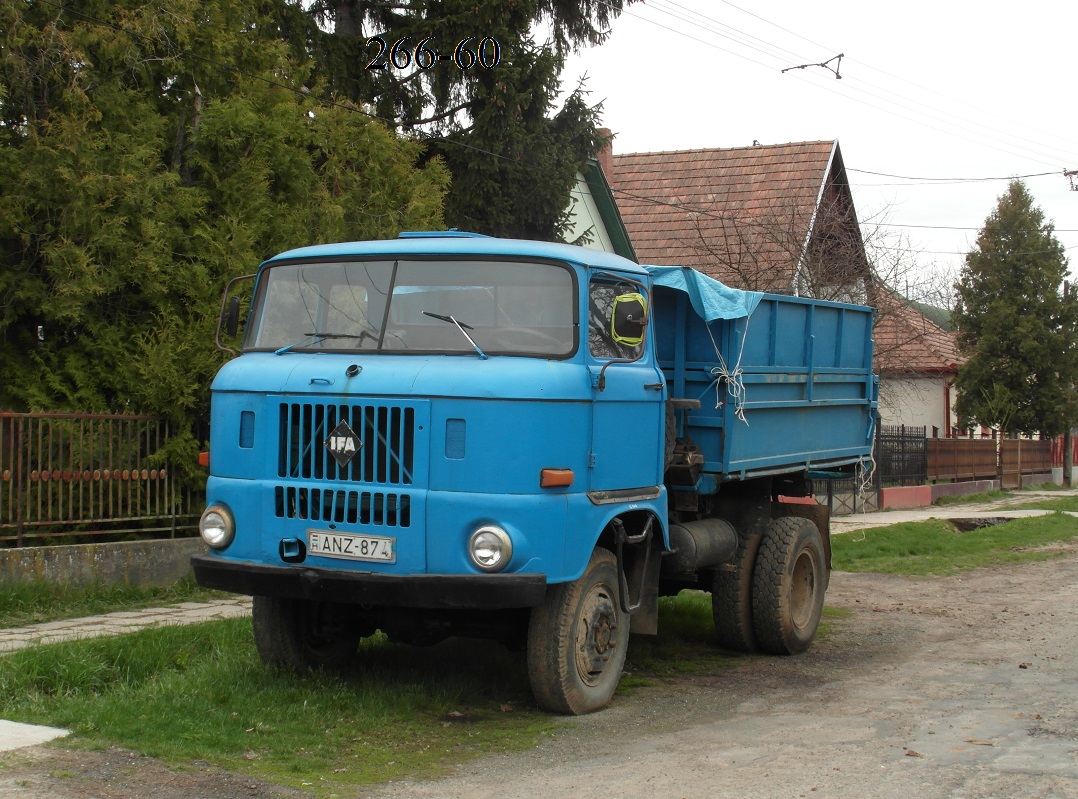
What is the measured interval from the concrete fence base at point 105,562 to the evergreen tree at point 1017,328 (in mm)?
27007

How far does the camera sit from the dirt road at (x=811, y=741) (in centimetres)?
551

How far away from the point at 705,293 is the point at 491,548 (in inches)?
116

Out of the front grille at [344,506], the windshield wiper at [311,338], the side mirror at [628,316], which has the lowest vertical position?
the front grille at [344,506]

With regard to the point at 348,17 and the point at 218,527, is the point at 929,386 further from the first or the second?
the point at 218,527

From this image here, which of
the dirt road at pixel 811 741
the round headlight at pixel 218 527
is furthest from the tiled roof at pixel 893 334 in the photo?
the round headlight at pixel 218 527

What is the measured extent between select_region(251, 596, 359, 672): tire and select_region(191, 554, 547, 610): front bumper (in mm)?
704

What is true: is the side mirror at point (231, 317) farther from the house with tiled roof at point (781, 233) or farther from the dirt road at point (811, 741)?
the house with tiled roof at point (781, 233)

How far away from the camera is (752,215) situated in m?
27.7

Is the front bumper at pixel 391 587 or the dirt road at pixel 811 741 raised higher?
the front bumper at pixel 391 587

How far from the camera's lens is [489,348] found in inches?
266

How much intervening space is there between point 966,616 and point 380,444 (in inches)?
271

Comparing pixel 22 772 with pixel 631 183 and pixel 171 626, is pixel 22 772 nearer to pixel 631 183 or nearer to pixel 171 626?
pixel 171 626

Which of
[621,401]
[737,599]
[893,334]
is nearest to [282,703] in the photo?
[621,401]

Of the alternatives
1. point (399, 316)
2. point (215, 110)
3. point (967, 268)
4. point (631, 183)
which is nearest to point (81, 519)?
point (215, 110)
